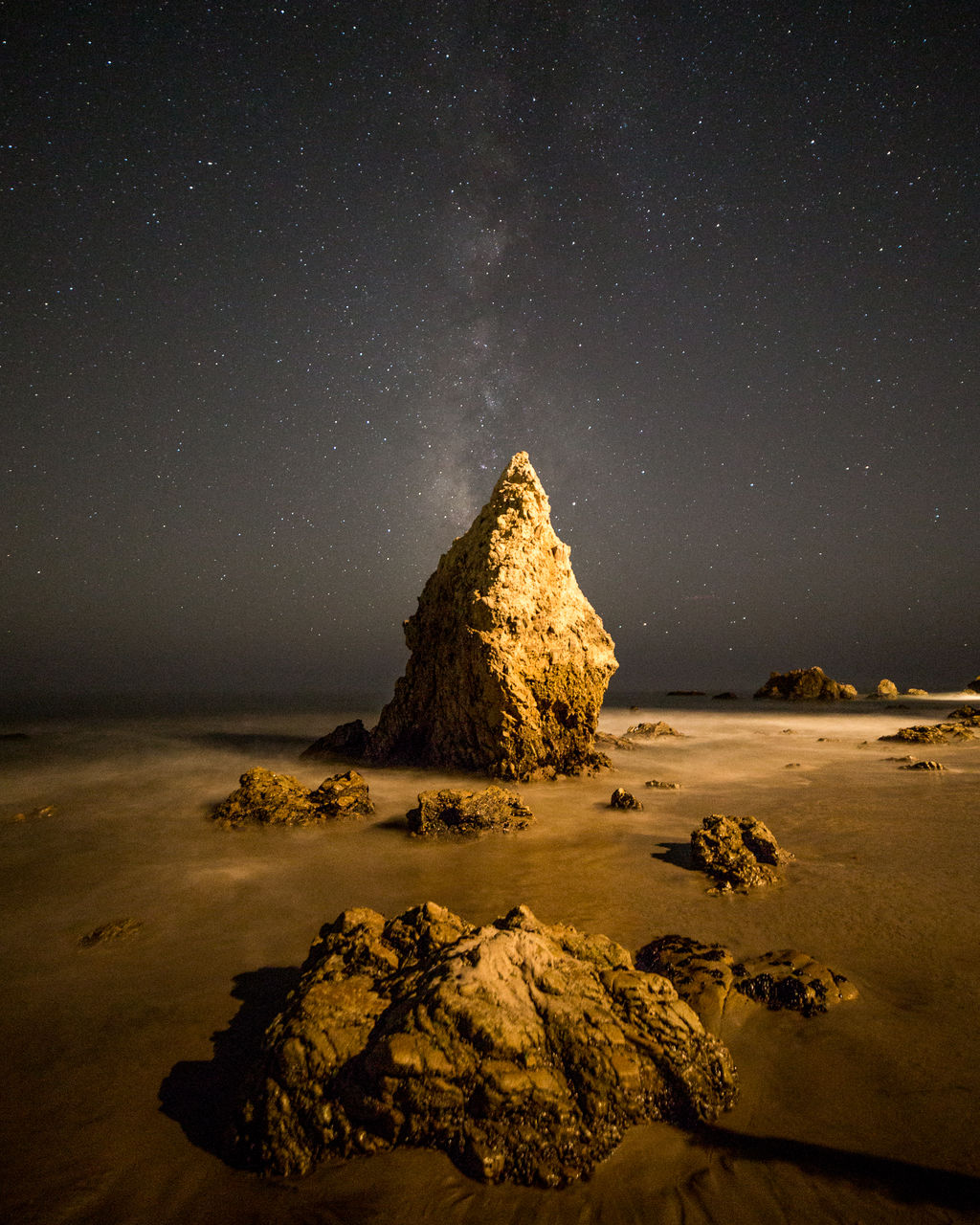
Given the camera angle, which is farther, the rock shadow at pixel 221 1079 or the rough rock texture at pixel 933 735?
the rough rock texture at pixel 933 735

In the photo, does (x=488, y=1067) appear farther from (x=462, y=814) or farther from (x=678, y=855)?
(x=462, y=814)

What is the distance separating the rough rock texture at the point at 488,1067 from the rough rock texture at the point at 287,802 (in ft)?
15.8

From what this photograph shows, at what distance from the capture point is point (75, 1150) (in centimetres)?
210

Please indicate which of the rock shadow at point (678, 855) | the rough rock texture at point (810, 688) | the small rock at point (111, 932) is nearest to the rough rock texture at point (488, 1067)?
the small rock at point (111, 932)

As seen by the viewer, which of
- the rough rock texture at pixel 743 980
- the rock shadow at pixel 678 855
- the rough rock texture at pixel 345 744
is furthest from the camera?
the rough rock texture at pixel 345 744

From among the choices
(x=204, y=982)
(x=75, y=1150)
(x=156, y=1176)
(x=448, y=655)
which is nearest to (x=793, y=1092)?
(x=156, y=1176)

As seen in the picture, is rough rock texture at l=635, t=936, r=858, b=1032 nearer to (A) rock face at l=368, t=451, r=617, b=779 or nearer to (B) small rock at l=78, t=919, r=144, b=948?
(B) small rock at l=78, t=919, r=144, b=948

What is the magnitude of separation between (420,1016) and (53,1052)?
6.82 ft

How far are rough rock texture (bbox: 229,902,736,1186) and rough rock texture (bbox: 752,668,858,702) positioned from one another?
37.5 m

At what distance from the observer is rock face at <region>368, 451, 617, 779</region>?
9.31m

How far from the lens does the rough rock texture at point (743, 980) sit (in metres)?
2.79

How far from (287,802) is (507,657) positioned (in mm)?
3995

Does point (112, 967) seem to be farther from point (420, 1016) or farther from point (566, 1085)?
point (566, 1085)

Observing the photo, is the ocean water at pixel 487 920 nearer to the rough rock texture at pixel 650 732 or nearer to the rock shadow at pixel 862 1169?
the rock shadow at pixel 862 1169
